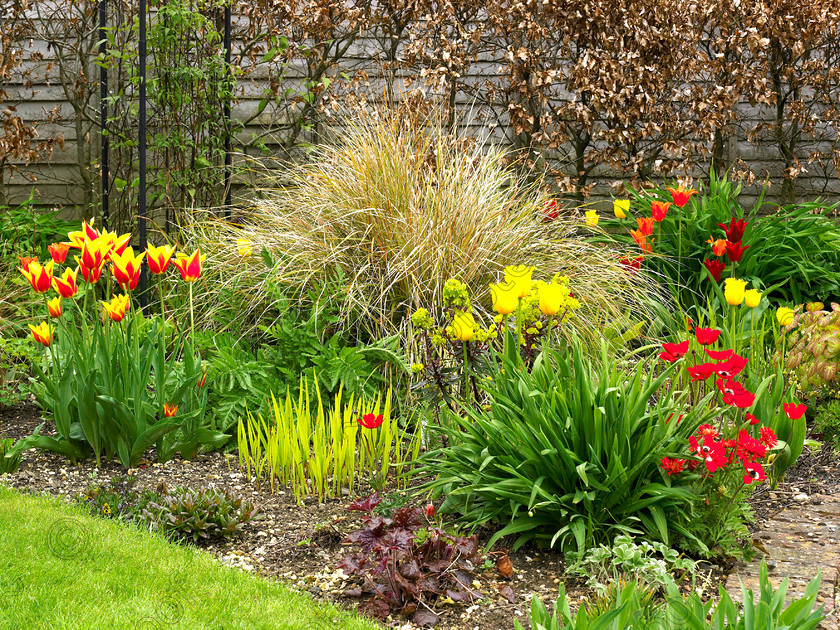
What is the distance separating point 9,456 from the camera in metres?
3.29

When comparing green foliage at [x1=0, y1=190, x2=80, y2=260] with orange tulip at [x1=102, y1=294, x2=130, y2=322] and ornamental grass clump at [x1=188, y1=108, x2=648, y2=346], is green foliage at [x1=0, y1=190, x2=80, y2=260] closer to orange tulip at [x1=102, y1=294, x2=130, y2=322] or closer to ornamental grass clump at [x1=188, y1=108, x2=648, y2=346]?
ornamental grass clump at [x1=188, y1=108, x2=648, y2=346]

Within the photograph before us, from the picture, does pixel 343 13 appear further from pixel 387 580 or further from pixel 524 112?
pixel 387 580

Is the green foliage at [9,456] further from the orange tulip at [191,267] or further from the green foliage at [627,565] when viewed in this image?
the green foliage at [627,565]

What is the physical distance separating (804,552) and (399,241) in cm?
261

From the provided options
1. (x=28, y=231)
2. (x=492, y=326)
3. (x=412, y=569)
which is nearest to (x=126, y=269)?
(x=492, y=326)

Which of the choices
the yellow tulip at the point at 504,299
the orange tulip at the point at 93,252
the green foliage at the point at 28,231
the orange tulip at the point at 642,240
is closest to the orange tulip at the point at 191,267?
the orange tulip at the point at 93,252

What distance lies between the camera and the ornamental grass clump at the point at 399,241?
4.25 m

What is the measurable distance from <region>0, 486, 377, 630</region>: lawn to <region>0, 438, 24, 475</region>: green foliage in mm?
604

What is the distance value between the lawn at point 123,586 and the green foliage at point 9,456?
60 centimetres

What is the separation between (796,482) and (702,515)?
35.4 inches

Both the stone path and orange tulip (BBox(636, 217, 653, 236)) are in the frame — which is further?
orange tulip (BBox(636, 217, 653, 236))

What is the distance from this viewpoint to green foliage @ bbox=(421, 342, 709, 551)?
2510 mm

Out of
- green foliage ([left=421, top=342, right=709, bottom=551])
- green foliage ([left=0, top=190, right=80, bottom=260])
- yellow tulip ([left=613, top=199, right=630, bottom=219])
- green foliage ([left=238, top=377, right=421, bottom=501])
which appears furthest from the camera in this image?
green foliage ([left=0, top=190, right=80, bottom=260])

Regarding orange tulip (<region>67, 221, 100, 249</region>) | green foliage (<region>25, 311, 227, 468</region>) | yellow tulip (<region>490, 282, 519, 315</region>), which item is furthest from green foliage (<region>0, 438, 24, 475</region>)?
yellow tulip (<region>490, 282, 519, 315</region>)
